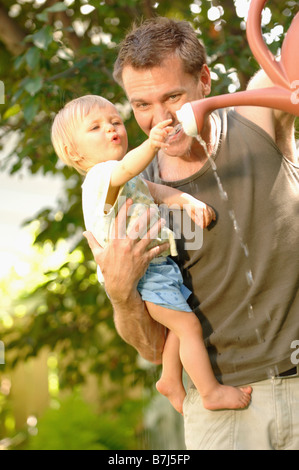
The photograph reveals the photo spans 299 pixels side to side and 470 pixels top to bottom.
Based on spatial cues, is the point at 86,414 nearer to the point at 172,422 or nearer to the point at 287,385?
the point at 172,422

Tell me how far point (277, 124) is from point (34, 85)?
1.26m

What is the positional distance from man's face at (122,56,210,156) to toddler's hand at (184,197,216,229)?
16cm

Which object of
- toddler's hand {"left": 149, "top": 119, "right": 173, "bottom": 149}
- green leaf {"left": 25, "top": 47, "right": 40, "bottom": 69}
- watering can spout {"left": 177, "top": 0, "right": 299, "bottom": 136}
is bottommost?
green leaf {"left": 25, "top": 47, "right": 40, "bottom": 69}

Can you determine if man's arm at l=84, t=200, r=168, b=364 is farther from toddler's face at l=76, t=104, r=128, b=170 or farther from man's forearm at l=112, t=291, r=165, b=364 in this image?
toddler's face at l=76, t=104, r=128, b=170

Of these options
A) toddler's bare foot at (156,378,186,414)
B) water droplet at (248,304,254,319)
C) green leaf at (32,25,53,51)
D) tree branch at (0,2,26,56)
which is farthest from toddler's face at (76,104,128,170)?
tree branch at (0,2,26,56)

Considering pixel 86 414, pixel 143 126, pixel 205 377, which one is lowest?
pixel 86 414

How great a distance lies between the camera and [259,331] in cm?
169

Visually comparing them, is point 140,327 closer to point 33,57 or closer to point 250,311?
point 250,311

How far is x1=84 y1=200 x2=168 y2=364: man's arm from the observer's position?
1713mm

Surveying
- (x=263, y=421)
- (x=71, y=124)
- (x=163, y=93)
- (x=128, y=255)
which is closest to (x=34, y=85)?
(x=71, y=124)
